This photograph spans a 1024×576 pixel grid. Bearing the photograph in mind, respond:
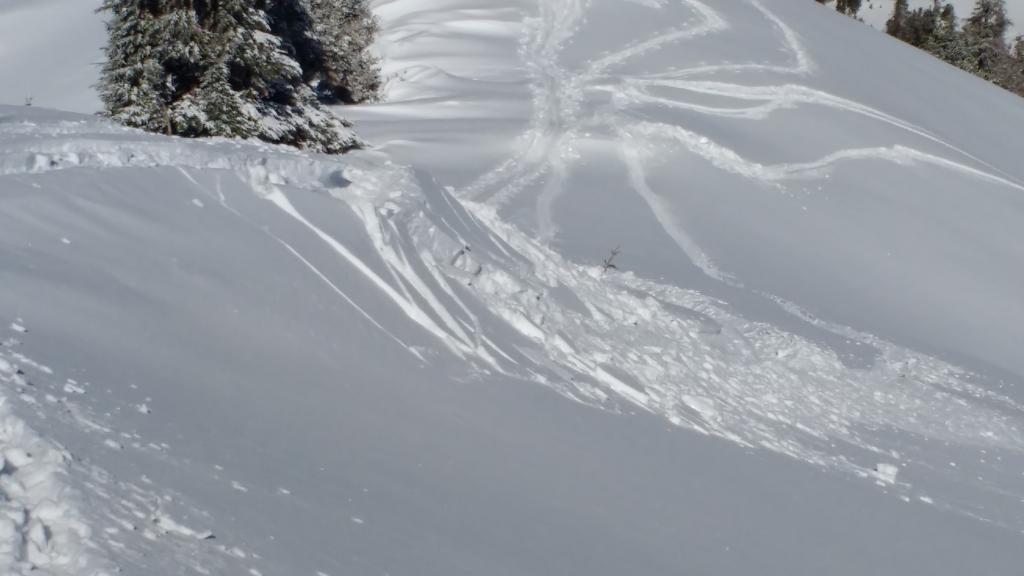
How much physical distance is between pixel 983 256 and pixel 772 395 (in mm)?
7495

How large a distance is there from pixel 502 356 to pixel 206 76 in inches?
A: 315

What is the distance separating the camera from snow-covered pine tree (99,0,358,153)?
14625 millimetres

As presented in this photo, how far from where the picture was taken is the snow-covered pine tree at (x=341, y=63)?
20.3m

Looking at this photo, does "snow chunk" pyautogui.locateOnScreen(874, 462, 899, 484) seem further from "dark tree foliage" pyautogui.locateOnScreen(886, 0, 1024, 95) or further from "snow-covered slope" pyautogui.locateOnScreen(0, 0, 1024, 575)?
"dark tree foliage" pyautogui.locateOnScreen(886, 0, 1024, 95)

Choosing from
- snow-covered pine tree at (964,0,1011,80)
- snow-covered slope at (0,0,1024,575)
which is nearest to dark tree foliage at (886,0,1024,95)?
snow-covered pine tree at (964,0,1011,80)

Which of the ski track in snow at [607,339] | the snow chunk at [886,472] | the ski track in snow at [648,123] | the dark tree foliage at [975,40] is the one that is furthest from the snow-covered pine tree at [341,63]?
the dark tree foliage at [975,40]

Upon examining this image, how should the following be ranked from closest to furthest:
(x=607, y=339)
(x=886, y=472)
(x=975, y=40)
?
1. (x=886, y=472)
2. (x=607, y=339)
3. (x=975, y=40)

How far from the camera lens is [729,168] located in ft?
57.0

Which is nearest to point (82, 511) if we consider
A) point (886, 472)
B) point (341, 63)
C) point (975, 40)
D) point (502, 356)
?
point (502, 356)

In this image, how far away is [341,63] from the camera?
20656 millimetres

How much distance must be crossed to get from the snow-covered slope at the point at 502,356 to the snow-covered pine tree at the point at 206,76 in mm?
1461

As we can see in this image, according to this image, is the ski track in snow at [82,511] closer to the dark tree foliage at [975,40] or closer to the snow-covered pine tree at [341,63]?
the snow-covered pine tree at [341,63]

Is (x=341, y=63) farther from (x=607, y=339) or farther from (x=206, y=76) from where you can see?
(x=607, y=339)

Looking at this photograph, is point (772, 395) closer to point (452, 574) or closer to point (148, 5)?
point (452, 574)
